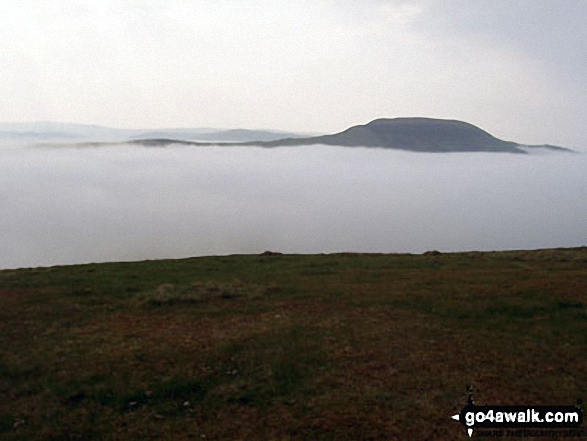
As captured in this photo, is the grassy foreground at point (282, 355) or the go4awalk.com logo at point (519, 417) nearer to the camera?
the go4awalk.com logo at point (519, 417)

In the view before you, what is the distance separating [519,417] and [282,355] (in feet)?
27.9

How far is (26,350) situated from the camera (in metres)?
20.6

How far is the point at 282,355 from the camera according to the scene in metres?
19.3

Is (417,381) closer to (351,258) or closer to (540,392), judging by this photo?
(540,392)

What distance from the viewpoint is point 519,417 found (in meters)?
14.2

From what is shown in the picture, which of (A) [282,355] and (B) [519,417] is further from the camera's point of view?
(A) [282,355]

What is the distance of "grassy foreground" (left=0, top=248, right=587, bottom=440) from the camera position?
1451 centimetres

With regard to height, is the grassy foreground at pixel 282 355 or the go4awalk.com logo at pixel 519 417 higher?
the go4awalk.com logo at pixel 519 417

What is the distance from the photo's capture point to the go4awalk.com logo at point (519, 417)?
13758mm

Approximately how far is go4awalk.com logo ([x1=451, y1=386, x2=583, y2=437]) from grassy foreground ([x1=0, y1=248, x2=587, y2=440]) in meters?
0.43

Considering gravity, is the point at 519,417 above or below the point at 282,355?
above

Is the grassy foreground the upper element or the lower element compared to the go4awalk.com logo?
lower

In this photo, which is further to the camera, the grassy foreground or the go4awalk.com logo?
the grassy foreground

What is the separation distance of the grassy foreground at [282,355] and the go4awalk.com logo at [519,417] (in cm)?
43
